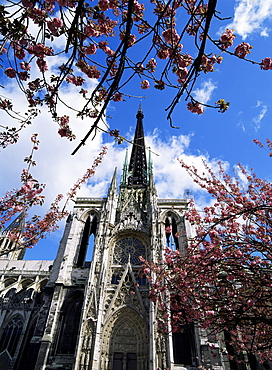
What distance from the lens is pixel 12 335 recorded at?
21.7m

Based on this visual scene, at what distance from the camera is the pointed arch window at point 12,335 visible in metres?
20.9

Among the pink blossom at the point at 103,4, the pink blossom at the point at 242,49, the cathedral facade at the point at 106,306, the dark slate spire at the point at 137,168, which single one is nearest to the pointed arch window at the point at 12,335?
the cathedral facade at the point at 106,306

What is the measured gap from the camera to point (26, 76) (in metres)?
4.44

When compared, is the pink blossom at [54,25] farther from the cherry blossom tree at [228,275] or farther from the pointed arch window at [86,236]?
the pointed arch window at [86,236]

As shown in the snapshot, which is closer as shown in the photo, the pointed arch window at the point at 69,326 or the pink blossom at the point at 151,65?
the pink blossom at the point at 151,65

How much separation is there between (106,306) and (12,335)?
1076 cm

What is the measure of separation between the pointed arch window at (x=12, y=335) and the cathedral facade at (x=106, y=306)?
74mm

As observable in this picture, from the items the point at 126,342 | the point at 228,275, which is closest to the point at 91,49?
the point at 228,275

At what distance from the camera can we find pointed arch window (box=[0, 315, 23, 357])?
20922mm

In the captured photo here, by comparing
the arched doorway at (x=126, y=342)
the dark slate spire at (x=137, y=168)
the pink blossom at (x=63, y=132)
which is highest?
the dark slate spire at (x=137, y=168)

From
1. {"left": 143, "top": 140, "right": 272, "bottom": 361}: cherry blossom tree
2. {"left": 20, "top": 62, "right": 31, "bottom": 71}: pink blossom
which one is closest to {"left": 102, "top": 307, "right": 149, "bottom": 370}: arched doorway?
{"left": 143, "top": 140, "right": 272, "bottom": 361}: cherry blossom tree

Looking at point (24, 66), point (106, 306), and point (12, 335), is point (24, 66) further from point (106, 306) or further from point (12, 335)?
point (12, 335)

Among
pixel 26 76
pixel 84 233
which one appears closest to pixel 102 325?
pixel 84 233

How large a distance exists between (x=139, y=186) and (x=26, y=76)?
23628 mm
